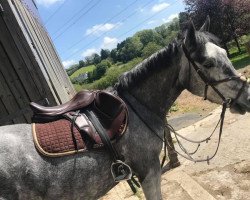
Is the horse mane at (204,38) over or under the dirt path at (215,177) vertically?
over

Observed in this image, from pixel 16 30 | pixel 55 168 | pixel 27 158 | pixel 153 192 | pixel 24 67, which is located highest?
pixel 16 30

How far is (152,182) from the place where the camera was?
359 centimetres

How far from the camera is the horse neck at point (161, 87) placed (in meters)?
3.59

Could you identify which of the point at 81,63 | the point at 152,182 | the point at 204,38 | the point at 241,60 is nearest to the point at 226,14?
the point at 241,60

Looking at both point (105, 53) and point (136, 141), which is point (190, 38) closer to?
point (136, 141)

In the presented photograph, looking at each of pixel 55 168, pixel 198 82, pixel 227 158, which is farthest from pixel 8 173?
pixel 227 158

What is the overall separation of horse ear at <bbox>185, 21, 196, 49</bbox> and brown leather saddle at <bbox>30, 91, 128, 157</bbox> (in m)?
0.88

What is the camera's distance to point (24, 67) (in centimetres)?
565

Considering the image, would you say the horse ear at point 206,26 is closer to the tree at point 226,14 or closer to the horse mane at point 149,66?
the horse mane at point 149,66

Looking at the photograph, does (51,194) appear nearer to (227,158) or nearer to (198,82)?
(198,82)

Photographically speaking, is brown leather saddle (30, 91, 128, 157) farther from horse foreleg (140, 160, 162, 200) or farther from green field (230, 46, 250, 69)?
green field (230, 46, 250, 69)

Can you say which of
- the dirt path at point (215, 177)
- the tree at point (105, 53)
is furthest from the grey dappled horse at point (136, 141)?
the tree at point (105, 53)

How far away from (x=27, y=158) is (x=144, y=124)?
122cm

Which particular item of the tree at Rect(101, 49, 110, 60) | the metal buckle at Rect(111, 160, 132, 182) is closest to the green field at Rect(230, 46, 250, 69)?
the metal buckle at Rect(111, 160, 132, 182)
